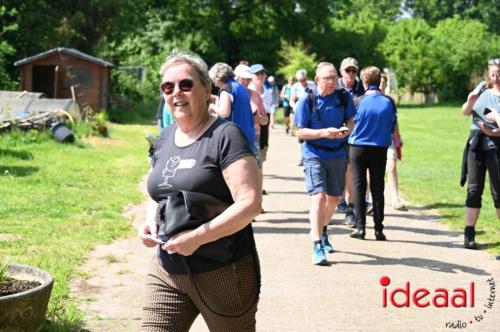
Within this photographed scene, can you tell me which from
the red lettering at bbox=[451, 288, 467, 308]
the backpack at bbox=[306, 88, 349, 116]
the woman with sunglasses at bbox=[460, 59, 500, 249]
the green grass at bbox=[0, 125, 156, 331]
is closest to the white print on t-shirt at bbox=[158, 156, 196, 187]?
the green grass at bbox=[0, 125, 156, 331]

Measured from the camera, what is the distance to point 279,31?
55.4 metres

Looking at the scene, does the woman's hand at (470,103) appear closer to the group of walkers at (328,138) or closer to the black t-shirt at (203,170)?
the group of walkers at (328,138)

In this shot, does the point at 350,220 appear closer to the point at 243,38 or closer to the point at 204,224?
the point at 204,224

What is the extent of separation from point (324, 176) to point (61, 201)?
4.68 meters

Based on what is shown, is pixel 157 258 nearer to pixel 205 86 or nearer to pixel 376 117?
pixel 205 86

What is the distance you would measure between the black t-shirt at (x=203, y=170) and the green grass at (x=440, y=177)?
19.4 feet

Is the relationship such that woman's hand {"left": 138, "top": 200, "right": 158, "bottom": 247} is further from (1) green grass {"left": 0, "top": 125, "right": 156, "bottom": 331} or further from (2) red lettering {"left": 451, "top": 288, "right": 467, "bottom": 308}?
(2) red lettering {"left": 451, "top": 288, "right": 467, "bottom": 308}

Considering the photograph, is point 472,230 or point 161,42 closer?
point 472,230

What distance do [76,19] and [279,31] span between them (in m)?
23.8

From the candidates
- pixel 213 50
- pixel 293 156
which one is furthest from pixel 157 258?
pixel 213 50

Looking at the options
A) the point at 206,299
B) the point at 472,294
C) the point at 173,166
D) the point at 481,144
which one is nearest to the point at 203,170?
the point at 173,166

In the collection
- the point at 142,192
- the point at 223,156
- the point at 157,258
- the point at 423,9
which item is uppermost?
the point at 423,9

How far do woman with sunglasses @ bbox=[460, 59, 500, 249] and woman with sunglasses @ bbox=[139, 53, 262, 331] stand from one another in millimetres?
5432

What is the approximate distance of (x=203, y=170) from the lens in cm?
378
